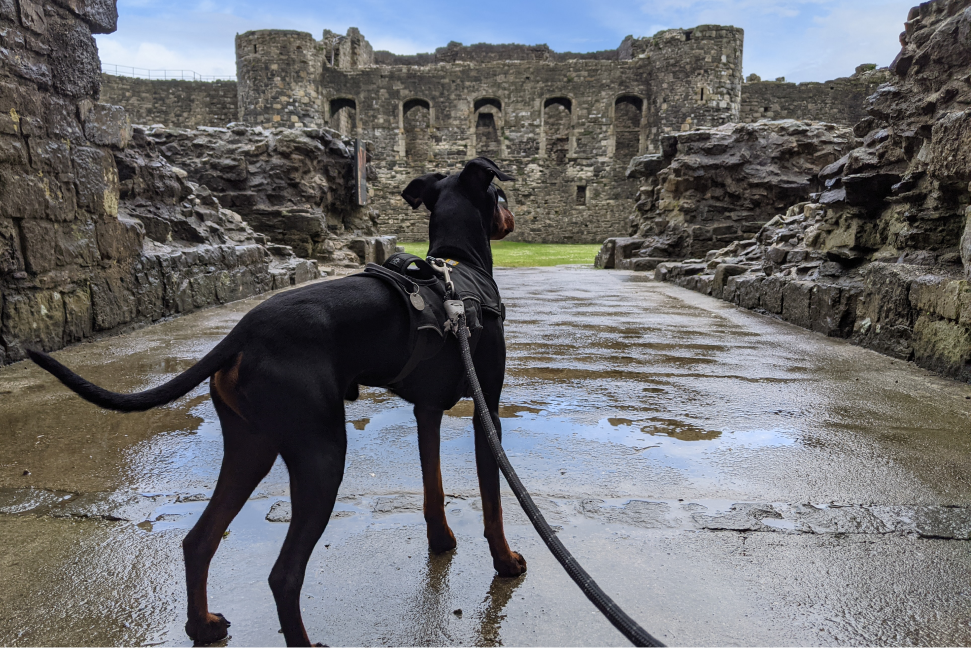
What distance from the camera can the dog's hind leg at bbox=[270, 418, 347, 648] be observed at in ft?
4.66

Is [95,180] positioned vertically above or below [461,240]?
above

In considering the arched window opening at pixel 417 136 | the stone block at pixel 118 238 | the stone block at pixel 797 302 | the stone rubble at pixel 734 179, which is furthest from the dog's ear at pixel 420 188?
the arched window opening at pixel 417 136

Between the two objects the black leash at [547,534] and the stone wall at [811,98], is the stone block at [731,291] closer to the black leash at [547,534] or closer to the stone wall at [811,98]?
the black leash at [547,534]

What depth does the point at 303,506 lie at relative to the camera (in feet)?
4.75

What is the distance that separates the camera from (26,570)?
73.2 inches

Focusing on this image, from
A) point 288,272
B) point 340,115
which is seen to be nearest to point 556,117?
point 340,115

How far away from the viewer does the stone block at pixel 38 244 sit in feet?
15.2

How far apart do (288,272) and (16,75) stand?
19.9 ft

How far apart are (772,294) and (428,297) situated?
22.2ft

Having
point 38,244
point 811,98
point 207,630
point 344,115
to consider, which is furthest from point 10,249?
point 811,98

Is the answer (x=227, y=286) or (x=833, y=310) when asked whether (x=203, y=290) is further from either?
(x=833, y=310)

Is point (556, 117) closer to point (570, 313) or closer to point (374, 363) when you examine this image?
point (570, 313)

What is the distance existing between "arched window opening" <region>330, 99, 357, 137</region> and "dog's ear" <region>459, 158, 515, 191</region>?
28.9 meters

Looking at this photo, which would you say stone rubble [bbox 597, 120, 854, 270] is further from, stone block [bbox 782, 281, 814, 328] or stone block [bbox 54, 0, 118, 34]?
stone block [bbox 54, 0, 118, 34]
